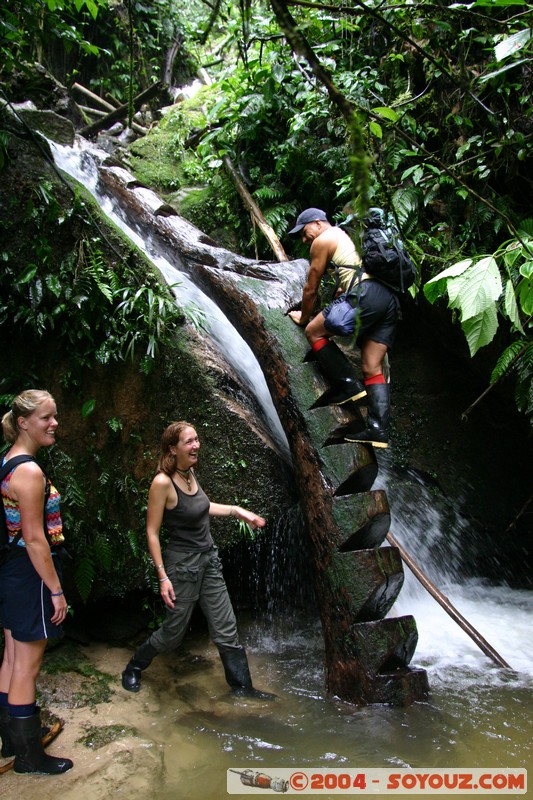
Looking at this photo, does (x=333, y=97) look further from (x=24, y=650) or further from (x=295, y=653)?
(x=295, y=653)

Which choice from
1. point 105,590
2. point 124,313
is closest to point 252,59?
point 124,313

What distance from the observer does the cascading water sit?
376 centimetres

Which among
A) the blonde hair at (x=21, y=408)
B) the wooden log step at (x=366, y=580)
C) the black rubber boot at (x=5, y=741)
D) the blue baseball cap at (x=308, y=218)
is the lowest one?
the black rubber boot at (x=5, y=741)

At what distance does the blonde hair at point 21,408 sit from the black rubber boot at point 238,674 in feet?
7.68

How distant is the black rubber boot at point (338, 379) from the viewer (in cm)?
518

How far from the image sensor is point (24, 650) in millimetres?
3637

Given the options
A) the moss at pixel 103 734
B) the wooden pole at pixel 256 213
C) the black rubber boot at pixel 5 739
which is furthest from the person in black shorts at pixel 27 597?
the wooden pole at pixel 256 213

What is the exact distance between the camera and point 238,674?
464 centimetres

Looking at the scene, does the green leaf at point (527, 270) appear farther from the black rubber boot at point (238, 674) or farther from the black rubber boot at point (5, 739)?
the black rubber boot at point (5, 739)

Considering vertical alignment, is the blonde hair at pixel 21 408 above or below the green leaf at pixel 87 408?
below

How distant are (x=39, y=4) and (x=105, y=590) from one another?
5.35 m

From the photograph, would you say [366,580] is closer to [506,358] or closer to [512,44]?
[506,358]

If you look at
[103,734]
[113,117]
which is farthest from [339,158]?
[103,734]

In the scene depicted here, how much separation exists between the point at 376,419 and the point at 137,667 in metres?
2.78
